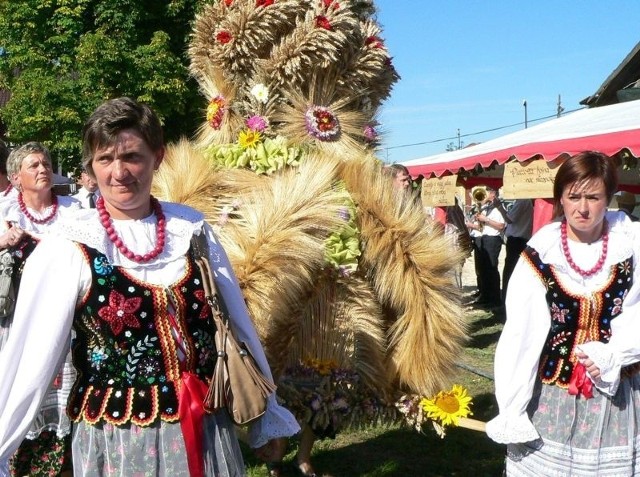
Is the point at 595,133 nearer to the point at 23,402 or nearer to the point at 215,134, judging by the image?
the point at 215,134

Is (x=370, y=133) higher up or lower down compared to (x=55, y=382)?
higher up

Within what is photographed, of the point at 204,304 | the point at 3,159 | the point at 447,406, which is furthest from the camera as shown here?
the point at 3,159

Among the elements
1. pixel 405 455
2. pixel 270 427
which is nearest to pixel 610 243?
pixel 270 427

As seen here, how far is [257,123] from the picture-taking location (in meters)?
3.59

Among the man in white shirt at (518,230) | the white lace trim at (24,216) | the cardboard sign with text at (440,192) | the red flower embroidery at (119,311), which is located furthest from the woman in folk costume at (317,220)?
the man in white shirt at (518,230)

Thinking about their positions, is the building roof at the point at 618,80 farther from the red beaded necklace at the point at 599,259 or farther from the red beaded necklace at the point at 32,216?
the red beaded necklace at the point at 599,259

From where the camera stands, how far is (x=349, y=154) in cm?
360

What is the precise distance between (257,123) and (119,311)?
189cm

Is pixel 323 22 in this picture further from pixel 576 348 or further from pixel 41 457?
pixel 41 457

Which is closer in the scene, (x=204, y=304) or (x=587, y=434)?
(x=204, y=304)

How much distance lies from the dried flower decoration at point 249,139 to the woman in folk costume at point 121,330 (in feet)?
5.14

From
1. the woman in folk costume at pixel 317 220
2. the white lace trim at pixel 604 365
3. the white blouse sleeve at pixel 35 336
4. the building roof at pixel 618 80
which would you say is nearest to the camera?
the white blouse sleeve at pixel 35 336

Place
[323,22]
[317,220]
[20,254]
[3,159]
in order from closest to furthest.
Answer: [317,220] → [323,22] → [20,254] → [3,159]

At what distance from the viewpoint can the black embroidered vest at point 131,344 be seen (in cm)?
185
